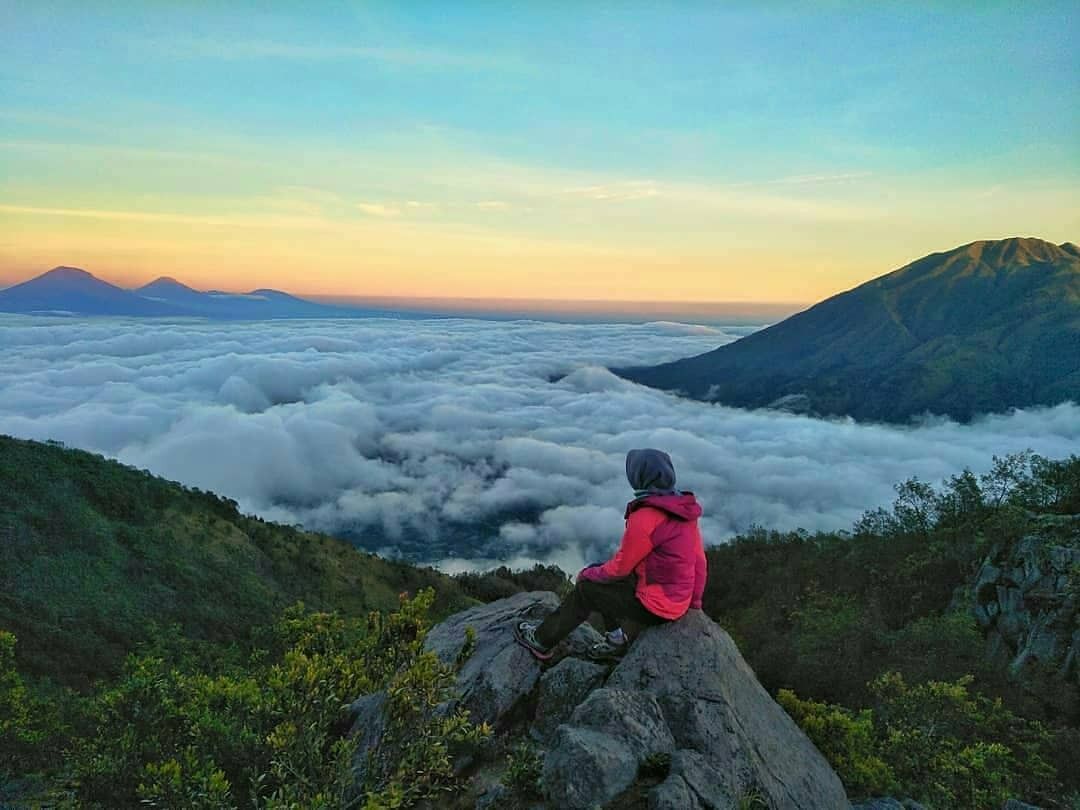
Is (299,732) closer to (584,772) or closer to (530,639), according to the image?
(584,772)

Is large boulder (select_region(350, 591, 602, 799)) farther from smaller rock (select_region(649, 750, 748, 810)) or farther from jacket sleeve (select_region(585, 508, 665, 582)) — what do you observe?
jacket sleeve (select_region(585, 508, 665, 582))

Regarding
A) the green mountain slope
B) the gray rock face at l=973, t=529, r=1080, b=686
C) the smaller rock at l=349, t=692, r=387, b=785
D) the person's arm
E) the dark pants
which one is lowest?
the green mountain slope

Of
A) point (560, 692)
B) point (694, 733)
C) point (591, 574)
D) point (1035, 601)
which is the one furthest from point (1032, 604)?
point (591, 574)

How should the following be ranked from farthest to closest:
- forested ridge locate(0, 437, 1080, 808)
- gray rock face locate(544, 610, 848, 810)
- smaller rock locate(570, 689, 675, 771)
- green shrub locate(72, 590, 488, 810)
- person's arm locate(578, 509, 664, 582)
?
person's arm locate(578, 509, 664, 582) → smaller rock locate(570, 689, 675, 771) → gray rock face locate(544, 610, 848, 810) → forested ridge locate(0, 437, 1080, 808) → green shrub locate(72, 590, 488, 810)

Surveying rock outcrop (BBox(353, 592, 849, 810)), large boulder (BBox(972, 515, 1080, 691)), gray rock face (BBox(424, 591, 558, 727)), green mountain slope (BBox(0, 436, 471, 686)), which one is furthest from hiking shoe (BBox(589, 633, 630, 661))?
green mountain slope (BBox(0, 436, 471, 686))

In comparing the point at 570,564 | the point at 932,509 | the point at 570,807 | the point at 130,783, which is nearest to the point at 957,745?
the point at 570,807

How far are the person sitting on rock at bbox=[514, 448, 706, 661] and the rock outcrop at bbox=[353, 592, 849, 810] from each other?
500 mm

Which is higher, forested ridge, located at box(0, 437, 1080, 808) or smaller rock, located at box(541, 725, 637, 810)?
smaller rock, located at box(541, 725, 637, 810)

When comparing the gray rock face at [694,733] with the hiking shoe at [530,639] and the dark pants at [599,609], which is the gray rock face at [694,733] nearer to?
the dark pants at [599,609]

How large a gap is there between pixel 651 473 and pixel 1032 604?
27.9 meters

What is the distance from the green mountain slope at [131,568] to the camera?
140ft

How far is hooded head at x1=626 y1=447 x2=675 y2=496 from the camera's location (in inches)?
330

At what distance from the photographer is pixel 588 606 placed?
912 cm

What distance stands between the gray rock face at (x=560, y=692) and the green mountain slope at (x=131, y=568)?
42.1 meters
